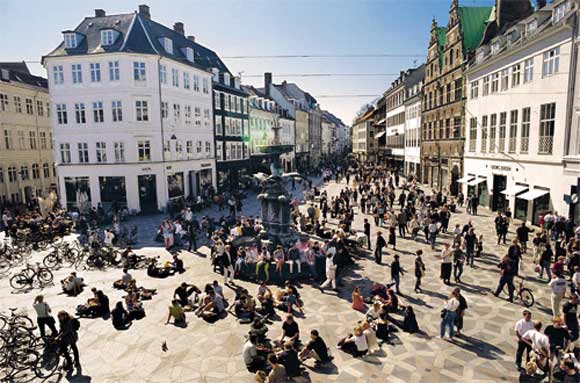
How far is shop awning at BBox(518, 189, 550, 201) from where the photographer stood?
883 inches

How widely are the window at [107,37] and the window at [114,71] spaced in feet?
6.76

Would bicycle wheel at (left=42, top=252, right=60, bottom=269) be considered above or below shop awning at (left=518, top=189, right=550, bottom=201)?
below

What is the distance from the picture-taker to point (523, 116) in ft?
80.6

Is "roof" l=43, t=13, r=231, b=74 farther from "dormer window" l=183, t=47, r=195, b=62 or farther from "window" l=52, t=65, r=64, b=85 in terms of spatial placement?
"window" l=52, t=65, r=64, b=85

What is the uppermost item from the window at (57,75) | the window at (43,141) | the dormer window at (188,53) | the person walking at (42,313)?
the dormer window at (188,53)

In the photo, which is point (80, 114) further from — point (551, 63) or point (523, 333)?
point (551, 63)

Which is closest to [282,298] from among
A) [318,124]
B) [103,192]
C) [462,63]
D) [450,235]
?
[450,235]

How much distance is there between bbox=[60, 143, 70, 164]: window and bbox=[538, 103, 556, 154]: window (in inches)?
1404

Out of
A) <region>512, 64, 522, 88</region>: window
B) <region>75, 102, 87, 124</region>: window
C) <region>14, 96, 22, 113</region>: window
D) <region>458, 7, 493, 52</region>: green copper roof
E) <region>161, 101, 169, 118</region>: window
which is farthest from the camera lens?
<region>14, 96, 22, 113</region>: window

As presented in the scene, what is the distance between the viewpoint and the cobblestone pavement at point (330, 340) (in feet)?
29.9

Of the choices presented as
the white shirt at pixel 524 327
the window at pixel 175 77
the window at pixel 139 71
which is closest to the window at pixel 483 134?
the white shirt at pixel 524 327

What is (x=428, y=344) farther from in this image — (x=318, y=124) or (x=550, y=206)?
(x=318, y=124)

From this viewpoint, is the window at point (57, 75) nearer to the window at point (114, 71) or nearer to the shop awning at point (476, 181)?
the window at point (114, 71)

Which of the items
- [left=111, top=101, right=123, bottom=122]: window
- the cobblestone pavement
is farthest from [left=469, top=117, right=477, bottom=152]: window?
[left=111, top=101, right=123, bottom=122]: window
